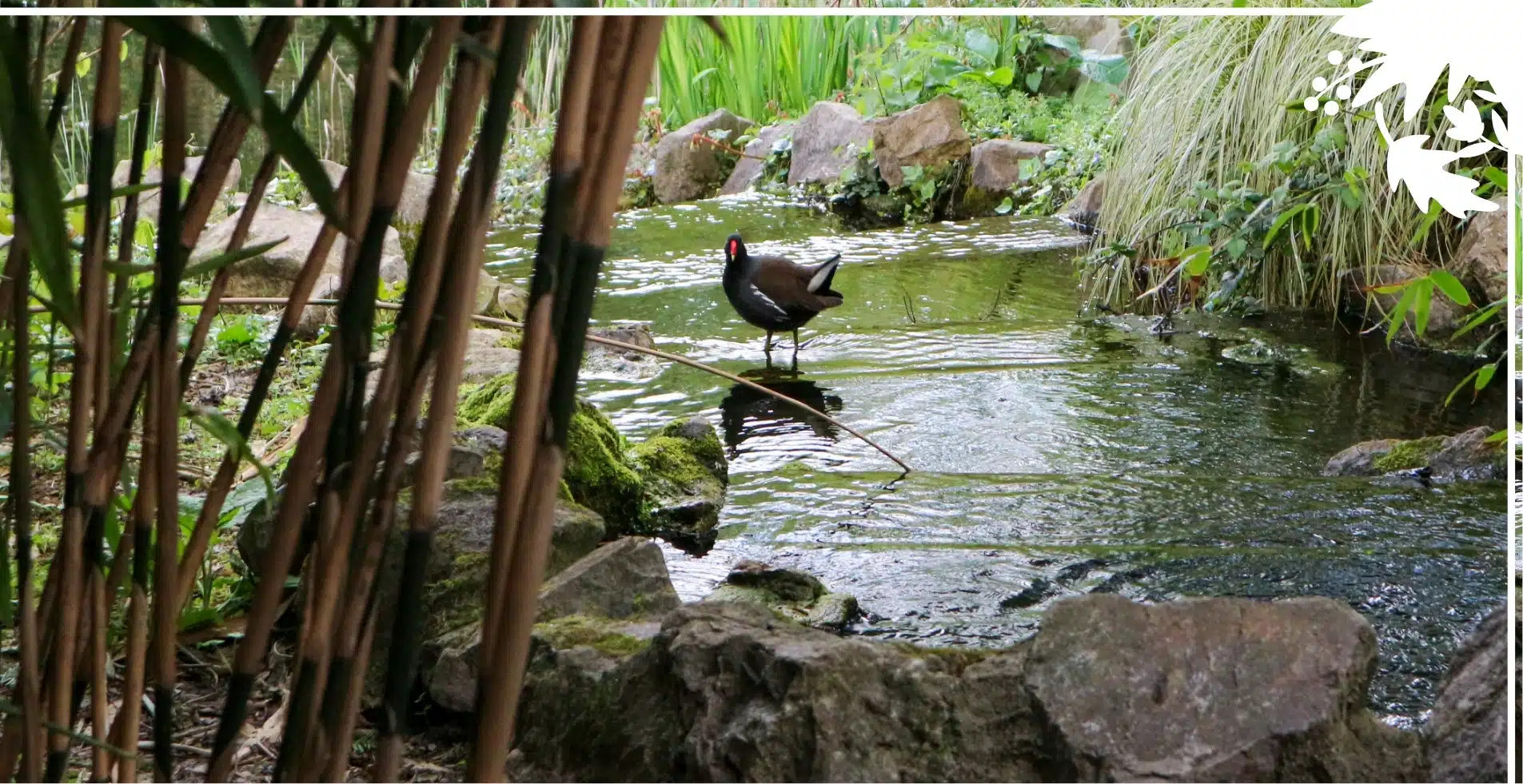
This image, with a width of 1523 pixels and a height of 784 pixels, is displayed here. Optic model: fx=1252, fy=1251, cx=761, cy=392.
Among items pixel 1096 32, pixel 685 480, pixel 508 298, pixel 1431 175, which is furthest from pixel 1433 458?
pixel 508 298

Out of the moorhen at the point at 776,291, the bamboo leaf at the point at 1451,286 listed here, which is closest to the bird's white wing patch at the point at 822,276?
the moorhen at the point at 776,291

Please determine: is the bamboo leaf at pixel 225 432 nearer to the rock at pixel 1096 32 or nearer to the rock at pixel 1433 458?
the rock at pixel 1096 32

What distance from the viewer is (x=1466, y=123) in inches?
50.7

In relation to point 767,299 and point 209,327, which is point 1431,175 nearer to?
point 209,327

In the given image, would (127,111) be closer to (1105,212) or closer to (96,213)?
(96,213)

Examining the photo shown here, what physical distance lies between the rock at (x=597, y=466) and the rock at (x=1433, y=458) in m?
1.21

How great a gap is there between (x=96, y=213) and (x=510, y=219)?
2.47m

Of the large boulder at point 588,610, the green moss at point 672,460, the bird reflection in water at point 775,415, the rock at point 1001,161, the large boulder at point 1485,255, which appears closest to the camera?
the large boulder at point 588,610

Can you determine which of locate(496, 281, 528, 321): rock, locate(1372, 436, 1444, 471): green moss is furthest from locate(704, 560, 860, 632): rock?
locate(496, 281, 528, 321): rock

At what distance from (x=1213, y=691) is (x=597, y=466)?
132 centimetres

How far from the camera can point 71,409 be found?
749mm

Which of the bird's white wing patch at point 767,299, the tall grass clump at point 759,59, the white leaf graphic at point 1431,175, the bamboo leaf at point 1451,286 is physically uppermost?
the tall grass clump at point 759,59

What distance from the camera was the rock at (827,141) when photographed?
2.62 m

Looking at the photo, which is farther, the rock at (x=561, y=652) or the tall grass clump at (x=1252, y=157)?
the tall grass clump at (x=1252, y=157)
